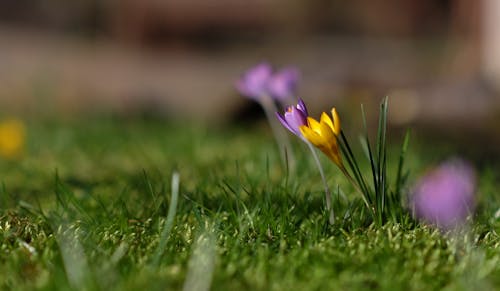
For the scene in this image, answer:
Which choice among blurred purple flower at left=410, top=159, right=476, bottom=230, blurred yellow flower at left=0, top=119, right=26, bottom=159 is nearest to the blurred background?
blurred yellow flower at left=0, top=119, right=26, bottom=159

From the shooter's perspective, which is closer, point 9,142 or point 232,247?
point 232,247

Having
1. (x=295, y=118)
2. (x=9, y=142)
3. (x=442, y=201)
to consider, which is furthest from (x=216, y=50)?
(x=442, y=201)

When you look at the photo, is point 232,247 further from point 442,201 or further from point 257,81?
point 257,81

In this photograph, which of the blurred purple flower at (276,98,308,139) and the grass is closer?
the grass

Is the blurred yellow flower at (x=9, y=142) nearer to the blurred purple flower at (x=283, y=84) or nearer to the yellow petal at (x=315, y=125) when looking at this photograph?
the blurred purple flower at (x=283, y=84)

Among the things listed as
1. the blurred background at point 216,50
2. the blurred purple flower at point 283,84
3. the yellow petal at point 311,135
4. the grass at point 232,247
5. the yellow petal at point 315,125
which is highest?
the yellow petal at point 315,125

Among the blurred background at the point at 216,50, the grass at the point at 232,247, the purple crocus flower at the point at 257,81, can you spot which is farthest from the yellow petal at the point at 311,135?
the blurred background at the point at 216,50

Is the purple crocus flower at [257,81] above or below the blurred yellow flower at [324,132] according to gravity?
below

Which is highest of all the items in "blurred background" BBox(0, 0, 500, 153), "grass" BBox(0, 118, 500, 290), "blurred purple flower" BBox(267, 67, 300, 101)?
"blurred purple flower" BBox(267, 67, 300, 101)

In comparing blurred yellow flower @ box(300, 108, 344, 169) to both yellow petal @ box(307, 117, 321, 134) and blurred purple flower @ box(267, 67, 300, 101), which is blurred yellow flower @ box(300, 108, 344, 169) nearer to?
yellow petal @ box(307, 117, 321, 134)
